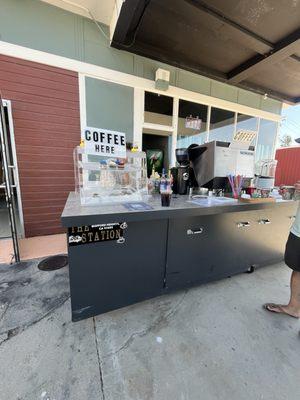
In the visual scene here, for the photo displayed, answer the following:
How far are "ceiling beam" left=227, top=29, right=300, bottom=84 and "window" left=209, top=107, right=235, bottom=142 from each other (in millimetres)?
705

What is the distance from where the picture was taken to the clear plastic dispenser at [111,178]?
153cm

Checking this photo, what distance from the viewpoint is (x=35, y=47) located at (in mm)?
2801

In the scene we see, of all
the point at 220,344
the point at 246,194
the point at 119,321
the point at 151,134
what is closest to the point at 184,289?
the point at 220,344

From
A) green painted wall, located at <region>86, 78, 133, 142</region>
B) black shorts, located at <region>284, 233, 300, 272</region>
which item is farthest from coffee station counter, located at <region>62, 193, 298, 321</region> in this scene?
green painted wall, located at <region>86, 78, 133, 142</region>

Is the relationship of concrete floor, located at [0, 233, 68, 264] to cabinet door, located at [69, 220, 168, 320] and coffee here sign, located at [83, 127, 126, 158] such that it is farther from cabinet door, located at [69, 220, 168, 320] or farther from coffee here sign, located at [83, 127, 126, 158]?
coffee here sign, located at [83, 127, 126, 158]

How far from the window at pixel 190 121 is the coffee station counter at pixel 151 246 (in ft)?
9.52

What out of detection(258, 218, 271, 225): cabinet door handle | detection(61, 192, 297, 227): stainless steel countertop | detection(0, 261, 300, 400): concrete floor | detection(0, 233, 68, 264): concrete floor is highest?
detection(61, 192, 297, 227): stainless steel countertop

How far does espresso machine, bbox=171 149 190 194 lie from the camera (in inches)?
84.5

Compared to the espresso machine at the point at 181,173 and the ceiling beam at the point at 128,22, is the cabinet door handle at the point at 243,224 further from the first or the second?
the ceiling beam at the point at 128,22

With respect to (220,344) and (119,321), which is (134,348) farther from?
(220,344)

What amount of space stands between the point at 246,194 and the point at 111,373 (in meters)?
1.88

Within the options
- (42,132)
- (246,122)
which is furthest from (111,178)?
(246,122)

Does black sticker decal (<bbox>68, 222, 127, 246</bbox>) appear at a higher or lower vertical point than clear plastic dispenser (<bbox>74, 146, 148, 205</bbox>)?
lower

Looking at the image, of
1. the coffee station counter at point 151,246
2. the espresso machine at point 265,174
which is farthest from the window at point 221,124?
the coffee station counter at point 151,246
